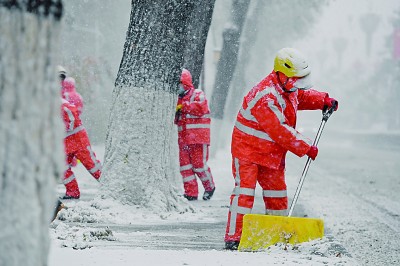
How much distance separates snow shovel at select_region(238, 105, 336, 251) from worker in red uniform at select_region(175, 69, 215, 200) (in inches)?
152

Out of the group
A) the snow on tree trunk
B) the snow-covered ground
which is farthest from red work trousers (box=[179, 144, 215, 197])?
the snow on tree trunk

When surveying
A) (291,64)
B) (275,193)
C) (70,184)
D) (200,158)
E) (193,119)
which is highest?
(291,64)

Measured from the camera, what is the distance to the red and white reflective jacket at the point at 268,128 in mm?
5508

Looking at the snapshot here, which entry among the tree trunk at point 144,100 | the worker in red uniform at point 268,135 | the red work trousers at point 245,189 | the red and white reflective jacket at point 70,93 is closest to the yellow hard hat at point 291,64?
the worker in red uniform at point 268,135

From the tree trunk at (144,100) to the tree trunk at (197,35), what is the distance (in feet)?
6.84

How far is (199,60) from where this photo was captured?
397 inches

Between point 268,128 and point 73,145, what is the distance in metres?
3.72

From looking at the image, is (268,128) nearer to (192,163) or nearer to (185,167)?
(185,167)

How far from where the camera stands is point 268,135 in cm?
562

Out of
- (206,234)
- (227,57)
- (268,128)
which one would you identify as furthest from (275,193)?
(227,57)

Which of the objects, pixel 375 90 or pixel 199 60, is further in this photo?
pixel 375 90

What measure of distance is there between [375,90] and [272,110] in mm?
71397

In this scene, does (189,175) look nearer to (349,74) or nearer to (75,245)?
(75,245)

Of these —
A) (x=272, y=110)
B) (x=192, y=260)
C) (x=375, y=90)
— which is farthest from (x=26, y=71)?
(x=375, y=90)
